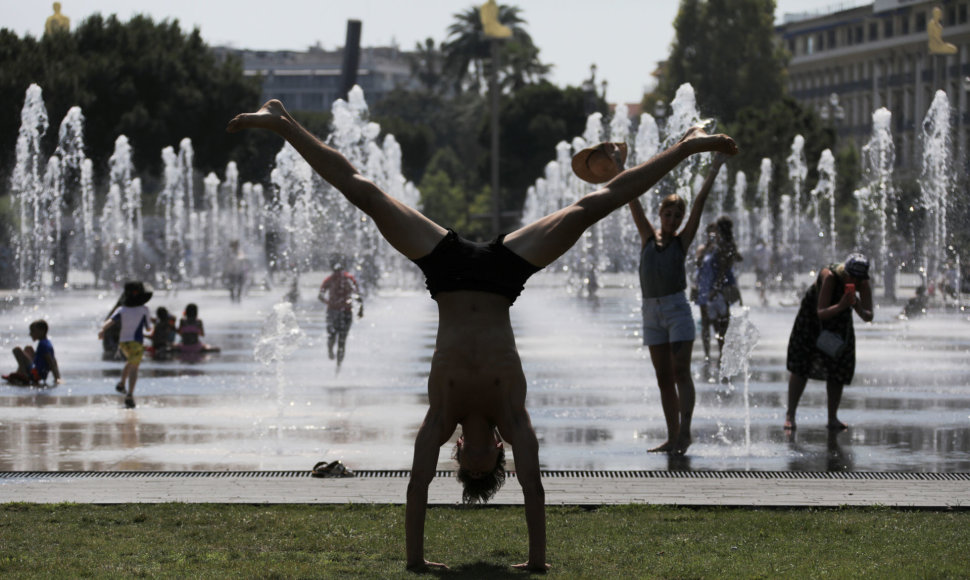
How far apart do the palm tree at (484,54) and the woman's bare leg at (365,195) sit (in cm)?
9138

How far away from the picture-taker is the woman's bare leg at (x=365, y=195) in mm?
5945

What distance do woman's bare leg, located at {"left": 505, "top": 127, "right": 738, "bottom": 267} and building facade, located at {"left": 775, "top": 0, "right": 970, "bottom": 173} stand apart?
69.3 meters

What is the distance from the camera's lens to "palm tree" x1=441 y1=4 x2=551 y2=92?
320ft

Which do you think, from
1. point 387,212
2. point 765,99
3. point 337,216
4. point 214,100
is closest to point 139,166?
point 214,100

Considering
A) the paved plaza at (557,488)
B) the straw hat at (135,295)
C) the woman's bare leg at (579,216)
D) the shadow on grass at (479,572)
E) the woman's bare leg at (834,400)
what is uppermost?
the woman's bare leg at (579,216)

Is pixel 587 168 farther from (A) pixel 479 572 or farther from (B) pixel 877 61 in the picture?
(B) pixel 877 61

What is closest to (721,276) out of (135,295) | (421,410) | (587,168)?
(421,410)

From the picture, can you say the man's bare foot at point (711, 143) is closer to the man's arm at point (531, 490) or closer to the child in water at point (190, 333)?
the man's arm at point (531, 490)

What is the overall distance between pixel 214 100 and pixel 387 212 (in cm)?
5464

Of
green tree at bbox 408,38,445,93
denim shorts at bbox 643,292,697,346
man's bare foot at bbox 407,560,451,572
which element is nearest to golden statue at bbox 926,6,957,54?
denim shorts at bbox 643,292,697,346

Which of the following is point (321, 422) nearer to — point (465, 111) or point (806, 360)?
point (806, 360)

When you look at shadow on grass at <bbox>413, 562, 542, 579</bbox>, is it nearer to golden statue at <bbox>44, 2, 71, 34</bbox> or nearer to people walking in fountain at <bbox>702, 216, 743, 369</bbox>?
people walking in fountain at <bbox>702, 216, 743, 369</bbox>

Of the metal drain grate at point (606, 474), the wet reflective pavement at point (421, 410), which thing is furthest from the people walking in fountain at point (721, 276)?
the metal drain grate at point (606, 474)

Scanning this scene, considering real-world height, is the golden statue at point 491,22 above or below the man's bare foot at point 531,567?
above
